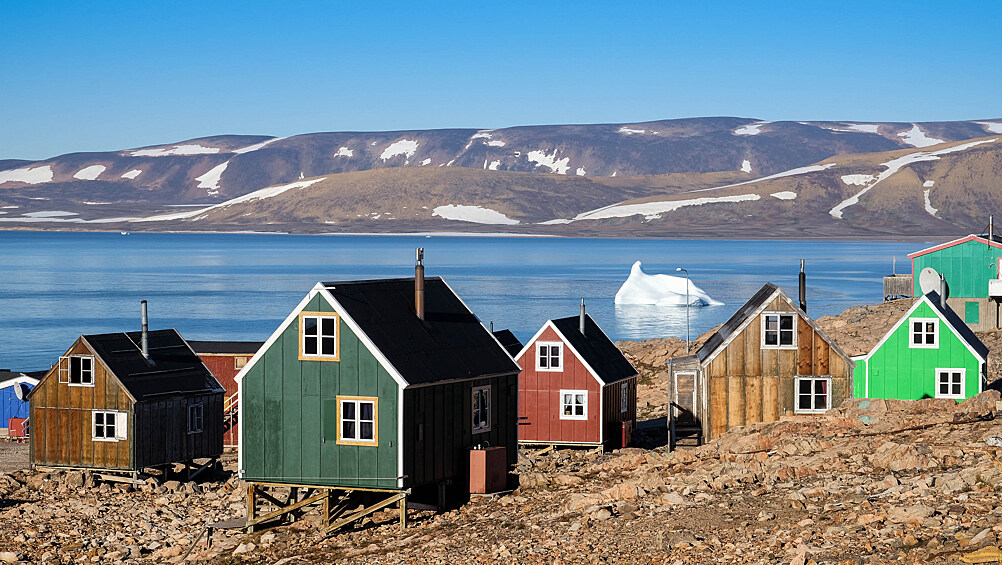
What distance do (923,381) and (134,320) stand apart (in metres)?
89.4

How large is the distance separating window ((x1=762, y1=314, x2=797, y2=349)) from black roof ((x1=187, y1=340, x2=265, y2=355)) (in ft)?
56.2

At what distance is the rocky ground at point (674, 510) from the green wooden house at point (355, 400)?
51.9 inches

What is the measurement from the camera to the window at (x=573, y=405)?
3903cm

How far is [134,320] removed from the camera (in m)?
114

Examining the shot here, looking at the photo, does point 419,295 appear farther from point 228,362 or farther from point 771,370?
point 228,362

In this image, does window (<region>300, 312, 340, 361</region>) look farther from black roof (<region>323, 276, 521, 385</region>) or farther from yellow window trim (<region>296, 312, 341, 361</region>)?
black roof (<region>323, 276, 521, 385</region>)

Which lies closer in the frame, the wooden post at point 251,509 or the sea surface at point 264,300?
the wooden post at point 251,509

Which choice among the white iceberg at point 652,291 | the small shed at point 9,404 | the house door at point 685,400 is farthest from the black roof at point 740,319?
the white iceberg at point 652,291

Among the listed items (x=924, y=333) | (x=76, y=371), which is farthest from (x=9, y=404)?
(x=924, y=333)

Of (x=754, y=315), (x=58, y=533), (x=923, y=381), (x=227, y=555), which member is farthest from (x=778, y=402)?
(x=58, y=533)

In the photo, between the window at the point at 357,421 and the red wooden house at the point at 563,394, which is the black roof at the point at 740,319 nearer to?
the red wooden house at the point at 563,394

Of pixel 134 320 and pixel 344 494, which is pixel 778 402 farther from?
pixel 134 320

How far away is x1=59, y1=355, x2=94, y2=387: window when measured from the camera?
3494 centimetres

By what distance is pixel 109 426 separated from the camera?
34.8 metres
